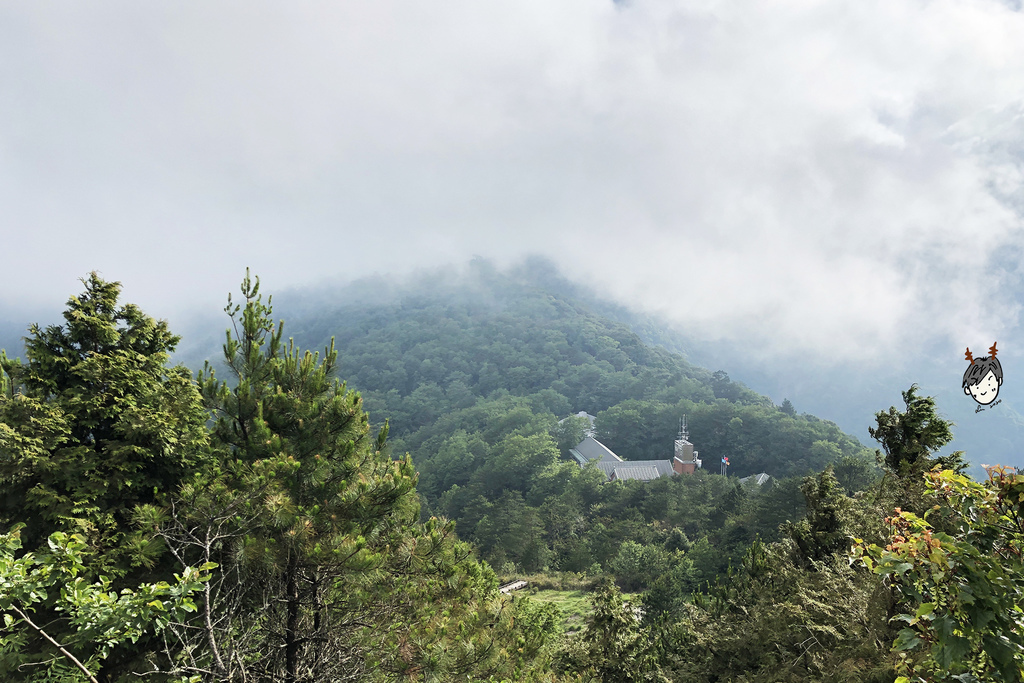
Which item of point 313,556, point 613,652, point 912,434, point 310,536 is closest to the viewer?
point 313,556

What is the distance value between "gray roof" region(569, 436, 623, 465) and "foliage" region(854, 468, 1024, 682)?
73.4m

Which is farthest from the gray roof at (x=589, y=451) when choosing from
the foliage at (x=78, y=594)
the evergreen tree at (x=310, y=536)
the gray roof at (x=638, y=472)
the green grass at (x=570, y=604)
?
the foliage at (x=78, y=594)

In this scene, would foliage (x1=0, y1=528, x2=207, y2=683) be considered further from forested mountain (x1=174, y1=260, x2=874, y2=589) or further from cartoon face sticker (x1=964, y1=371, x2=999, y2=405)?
cartoon face sticker (x1=964, y1=371, x2=999, y2=405)

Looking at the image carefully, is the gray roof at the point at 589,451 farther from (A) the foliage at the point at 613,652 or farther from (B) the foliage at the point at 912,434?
(B) the foliage at the point at 912,434

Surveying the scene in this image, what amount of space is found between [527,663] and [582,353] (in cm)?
A: 13721

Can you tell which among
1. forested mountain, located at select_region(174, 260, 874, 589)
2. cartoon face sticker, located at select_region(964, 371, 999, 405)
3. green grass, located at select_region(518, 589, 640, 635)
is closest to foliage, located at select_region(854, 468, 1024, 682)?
cartoon face sticker, located at select_region(964, 371, 999, 405)

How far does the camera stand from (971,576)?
7.55 feet

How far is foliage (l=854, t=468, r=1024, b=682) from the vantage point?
224 centimetres

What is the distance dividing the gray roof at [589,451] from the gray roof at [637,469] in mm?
3676

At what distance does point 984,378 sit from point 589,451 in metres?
78.5

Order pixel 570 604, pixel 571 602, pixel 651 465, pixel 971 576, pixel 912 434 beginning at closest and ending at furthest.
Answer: pixel 971 576, pixel 912 434, pixel 570 604, pixel 571 602, pixel 651 465

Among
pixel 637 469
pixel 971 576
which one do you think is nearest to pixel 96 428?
pixel 971 576

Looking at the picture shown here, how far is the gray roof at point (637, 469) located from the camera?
222ft

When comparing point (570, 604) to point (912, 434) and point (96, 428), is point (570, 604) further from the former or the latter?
point (96, 428)
